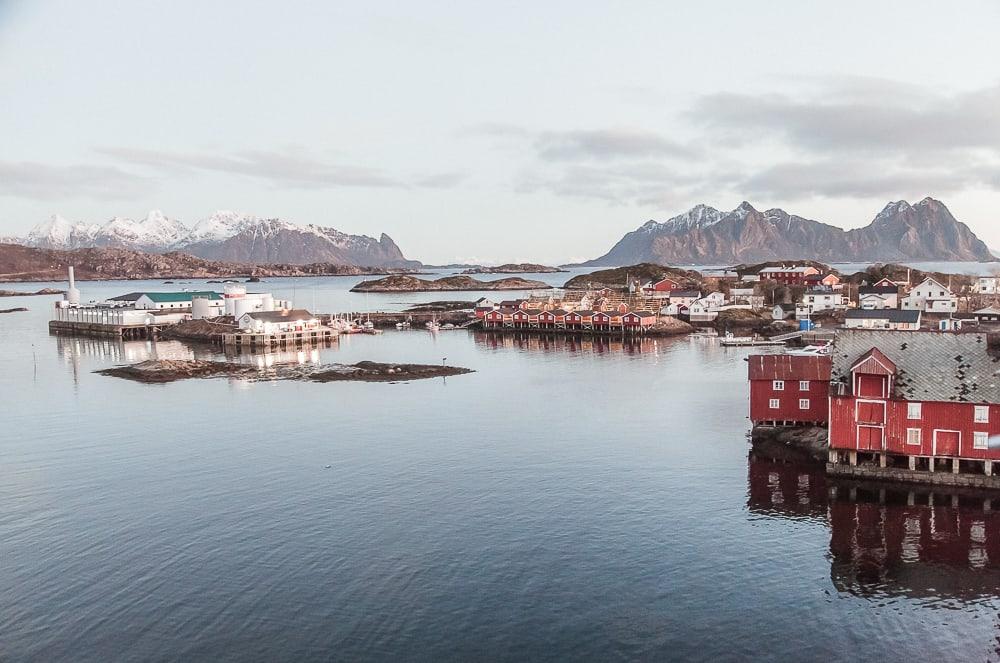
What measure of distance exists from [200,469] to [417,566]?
16.8 meters

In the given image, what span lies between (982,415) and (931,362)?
3.16 metres

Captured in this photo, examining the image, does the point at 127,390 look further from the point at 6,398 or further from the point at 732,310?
the point at 732,310

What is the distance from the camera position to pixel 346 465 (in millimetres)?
37125

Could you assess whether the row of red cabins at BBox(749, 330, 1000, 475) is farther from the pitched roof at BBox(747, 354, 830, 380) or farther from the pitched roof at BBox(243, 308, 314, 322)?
the pitched roof at BBox(243, 308, 314, 322)

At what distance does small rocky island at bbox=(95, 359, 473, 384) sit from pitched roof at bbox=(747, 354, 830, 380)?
104 ft

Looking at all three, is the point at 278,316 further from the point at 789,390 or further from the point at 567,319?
the point at 789,390

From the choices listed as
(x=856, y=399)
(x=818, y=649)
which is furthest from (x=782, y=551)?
(x=856, y=399)

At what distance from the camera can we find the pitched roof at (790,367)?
132 ft

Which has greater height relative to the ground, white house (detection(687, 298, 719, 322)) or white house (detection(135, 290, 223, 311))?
white house (detection(135, 290, 223, 311))

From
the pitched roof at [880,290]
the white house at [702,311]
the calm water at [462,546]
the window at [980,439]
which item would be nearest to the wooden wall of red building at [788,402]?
the calm water at [462,546]

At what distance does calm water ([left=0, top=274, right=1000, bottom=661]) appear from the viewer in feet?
67.4

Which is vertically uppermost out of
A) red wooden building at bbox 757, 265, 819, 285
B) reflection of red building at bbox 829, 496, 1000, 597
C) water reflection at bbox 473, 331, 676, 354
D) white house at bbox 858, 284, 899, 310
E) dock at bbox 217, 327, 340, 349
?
red wooden building at bbox 757, 265, 819, 285

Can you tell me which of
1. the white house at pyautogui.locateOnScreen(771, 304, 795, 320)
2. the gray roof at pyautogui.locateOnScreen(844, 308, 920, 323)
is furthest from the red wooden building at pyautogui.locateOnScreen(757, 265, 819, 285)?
the gray roof at pyautogui.locateOnScreen(844, 308, 920, 323)

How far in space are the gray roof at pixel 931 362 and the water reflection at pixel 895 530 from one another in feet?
13.5
